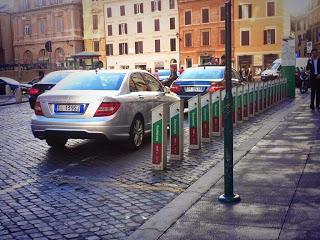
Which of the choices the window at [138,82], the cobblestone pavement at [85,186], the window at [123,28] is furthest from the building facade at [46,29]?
the cobblestone pavement at [85,186]

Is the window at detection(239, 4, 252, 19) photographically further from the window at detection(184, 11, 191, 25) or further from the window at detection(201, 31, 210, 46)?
the window at detection(184, 11, 191, 25)

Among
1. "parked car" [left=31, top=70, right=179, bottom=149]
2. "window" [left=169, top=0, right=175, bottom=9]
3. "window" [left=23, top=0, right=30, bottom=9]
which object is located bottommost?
"parked car" [left=31, top=70, right=179, bottom=149]

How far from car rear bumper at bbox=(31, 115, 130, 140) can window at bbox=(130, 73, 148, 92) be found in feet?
4.01

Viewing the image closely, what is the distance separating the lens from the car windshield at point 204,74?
1443cm

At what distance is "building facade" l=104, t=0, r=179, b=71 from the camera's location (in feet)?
208

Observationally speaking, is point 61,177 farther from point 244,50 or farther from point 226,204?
point 244,50

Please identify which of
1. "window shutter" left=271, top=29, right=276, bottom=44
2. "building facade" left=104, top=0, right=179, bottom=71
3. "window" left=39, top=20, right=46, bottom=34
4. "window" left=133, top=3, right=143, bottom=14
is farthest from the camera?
"window" left=39, top=20, right=46, bottom=34

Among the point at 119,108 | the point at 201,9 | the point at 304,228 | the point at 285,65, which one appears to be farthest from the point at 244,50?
the point at 304,228

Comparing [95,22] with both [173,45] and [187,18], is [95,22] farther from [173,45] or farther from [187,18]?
[187,18]

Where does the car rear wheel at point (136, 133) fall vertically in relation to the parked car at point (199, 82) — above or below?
below

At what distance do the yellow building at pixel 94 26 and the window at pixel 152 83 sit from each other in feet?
196

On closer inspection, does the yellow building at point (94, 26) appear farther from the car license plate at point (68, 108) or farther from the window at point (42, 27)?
the car license plate at point (68, 108)

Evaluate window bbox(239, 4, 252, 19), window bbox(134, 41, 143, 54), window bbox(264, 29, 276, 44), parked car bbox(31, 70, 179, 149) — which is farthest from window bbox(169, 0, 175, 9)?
parked car bbox(31, 70, 179, 149)

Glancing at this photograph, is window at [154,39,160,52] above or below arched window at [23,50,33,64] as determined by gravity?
above
